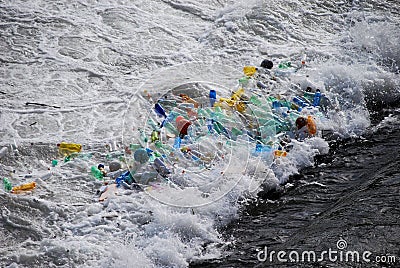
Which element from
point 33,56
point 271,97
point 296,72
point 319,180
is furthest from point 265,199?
point 33,56

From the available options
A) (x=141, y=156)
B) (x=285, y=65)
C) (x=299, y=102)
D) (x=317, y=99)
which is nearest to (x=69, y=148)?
(x=141, y=156)

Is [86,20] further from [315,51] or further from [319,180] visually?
[319,180]

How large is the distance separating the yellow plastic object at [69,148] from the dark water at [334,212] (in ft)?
6.90

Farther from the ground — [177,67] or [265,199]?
[177,67]

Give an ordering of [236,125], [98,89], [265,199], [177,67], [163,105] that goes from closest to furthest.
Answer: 1. [265,199]
2. [236,125]
3. [163,105]
4. [98,89]
5. [177,67]

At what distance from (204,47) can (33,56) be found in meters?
2.50

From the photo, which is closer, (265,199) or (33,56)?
(265,199)

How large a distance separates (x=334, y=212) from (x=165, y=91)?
9.98 ft

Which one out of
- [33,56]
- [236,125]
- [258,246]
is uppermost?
[33,56]

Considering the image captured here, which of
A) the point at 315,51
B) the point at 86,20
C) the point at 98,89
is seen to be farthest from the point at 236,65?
the point at 86,20

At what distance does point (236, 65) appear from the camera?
27.8ft

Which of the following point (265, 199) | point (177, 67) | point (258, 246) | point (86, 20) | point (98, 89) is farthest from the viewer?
point (86, 20)

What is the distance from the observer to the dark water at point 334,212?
15.1ft

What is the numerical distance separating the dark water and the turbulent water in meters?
0.02
